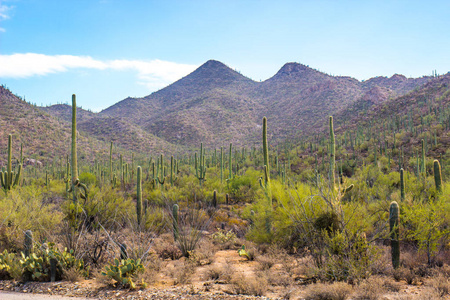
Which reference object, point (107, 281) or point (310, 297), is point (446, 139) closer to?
point (310, 297)

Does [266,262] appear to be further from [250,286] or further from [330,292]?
[330,292]

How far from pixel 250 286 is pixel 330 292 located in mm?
1566

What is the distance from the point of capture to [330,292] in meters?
5.91

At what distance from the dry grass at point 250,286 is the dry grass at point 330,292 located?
893 mm

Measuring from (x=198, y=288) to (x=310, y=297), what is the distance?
232cm

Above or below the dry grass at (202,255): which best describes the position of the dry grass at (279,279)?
above

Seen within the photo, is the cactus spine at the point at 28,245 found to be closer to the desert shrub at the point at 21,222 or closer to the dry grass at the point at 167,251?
the desert shrub at the point at 21,222

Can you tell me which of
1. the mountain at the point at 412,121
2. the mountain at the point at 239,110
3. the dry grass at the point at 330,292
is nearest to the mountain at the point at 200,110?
the mountain at the point at 239,110

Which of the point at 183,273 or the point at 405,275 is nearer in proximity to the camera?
the point at 405,275

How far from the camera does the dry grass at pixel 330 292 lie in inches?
231

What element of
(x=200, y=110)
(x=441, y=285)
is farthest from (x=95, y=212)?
(x=200, y=110)

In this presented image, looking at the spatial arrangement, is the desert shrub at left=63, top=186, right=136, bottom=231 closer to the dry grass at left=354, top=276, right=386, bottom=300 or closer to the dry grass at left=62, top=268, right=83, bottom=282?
the dry grass at left=62, top=268, right=83, bottom=282

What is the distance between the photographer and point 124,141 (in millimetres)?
65875

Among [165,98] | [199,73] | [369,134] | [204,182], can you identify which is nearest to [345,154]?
[369,134]
